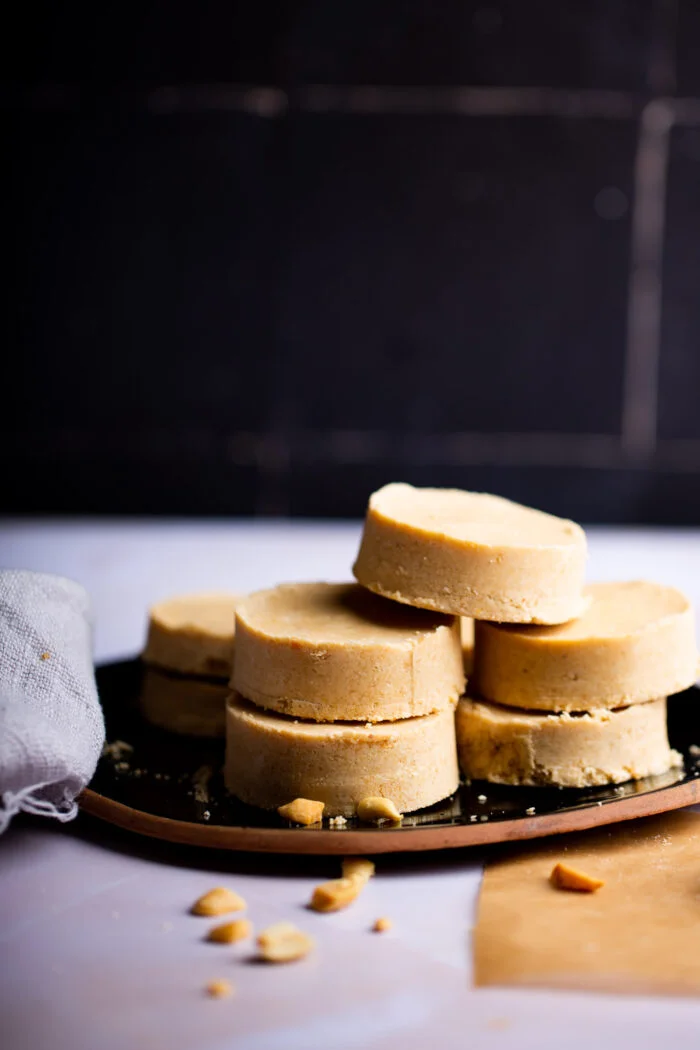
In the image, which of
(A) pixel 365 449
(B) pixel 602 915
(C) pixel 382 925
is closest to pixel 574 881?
(B) pixel 602 915

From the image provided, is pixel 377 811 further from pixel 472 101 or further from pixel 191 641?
pixel 472 101

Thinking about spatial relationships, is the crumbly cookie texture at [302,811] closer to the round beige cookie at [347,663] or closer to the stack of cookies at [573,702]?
the round beige cookie at [347,663]

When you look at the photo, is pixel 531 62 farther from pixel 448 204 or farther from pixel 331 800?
pixel 331 800

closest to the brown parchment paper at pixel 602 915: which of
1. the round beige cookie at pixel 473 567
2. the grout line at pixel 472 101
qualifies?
the round beige cookie at pixel 473 567

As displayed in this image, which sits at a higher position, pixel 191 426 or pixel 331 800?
pixel 191 426

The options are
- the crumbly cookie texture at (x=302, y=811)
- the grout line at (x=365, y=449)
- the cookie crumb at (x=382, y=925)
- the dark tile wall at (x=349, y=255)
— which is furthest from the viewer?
the grout line at (x=365, y=449)

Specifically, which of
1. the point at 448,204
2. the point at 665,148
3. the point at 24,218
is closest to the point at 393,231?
the point at 448,204

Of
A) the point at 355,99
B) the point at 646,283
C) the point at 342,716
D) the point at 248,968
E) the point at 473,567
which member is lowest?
the point at 248,968
